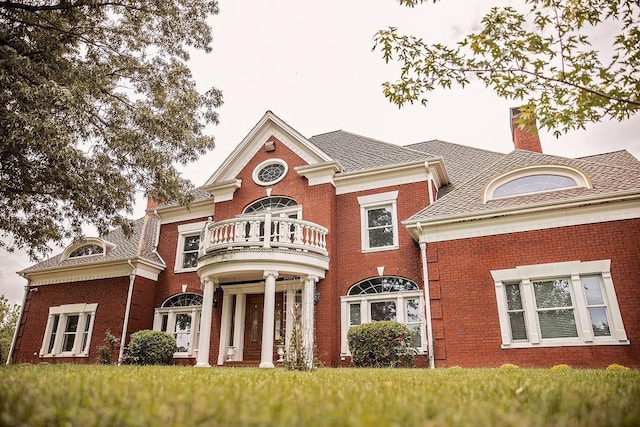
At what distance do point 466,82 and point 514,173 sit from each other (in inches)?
280

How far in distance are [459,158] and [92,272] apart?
57.9ft

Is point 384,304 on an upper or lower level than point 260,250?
lower

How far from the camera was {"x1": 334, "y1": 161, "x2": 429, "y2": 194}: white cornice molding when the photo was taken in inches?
592

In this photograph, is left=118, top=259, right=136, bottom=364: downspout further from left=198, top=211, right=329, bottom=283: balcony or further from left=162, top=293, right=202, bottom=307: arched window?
left=198, top=211, right=329, bottom=283: balcony

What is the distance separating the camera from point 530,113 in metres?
6.66

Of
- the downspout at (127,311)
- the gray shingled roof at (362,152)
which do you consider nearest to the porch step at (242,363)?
the downspout at (127,311)

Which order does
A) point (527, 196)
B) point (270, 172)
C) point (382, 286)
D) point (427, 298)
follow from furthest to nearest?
1. point (270, 172)
2. point (382, 286)
3. point (427, 298)
4. point (527, 196)

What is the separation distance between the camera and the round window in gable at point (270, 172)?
16984 mm

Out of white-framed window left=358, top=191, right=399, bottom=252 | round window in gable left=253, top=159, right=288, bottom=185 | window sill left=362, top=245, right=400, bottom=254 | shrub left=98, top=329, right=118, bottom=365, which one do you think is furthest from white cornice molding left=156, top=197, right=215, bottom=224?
window sill left=362, top=245, right=400, bottom=254

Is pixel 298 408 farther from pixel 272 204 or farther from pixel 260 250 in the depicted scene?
pixel 272 204

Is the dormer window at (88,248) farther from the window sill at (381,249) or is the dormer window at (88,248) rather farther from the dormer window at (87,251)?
the window sill at (381,249)

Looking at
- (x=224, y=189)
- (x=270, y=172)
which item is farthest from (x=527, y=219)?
(x=224, y=189)

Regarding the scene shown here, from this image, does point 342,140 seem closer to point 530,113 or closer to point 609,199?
point 609,199

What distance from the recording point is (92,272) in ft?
61.2
